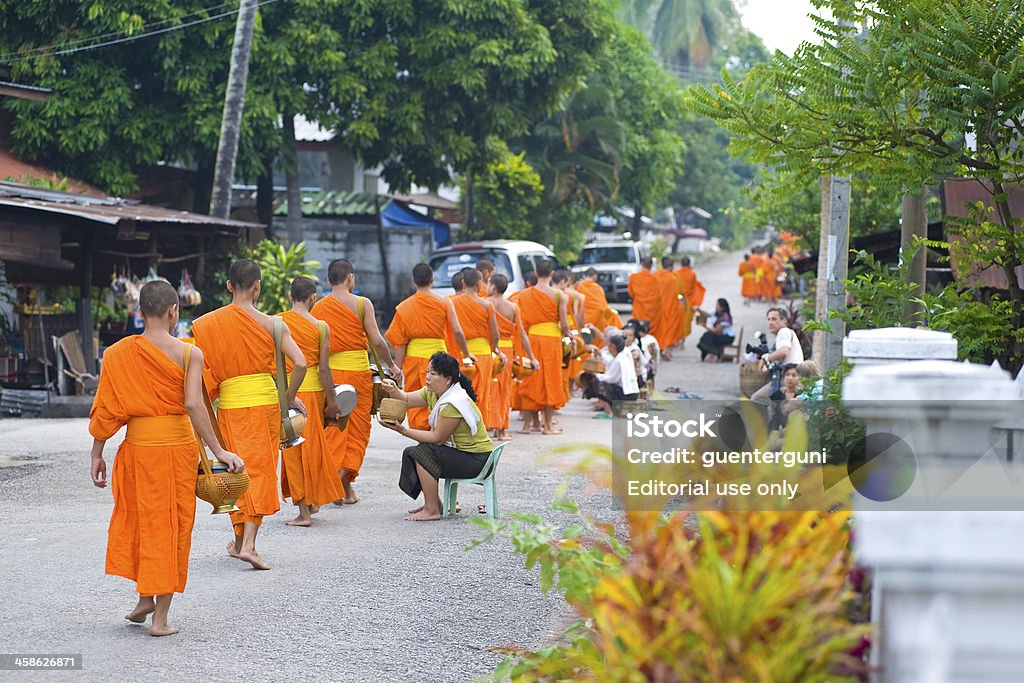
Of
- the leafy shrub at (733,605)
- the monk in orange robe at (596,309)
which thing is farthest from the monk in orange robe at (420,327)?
the leafy shrub at (733,605)

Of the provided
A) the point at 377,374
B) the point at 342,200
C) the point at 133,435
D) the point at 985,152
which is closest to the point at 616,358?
the point at 377,374

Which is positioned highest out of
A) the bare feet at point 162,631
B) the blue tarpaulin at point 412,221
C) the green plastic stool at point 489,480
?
the blue tarpaulin at point 412,221

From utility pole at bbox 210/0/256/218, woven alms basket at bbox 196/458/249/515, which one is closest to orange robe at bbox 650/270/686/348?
utility pole at bbox 210/0/256/218

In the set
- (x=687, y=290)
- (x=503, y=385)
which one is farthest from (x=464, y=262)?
(x=503, y=385)

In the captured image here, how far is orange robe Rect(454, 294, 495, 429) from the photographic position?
12094mm

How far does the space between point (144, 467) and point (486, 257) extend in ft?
46.1

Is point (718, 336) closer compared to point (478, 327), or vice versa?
point (478, 327)

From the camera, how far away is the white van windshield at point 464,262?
20344 mm

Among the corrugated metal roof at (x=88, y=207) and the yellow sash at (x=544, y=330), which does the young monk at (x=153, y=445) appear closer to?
the yellow sash at (x=544, y=330)

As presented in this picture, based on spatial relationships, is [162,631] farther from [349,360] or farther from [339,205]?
[339,205]

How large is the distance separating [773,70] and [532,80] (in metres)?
15.9

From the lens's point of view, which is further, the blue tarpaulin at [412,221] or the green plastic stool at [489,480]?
the blue tarpaulin at [412,221]

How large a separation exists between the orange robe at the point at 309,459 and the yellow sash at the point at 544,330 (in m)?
5.62

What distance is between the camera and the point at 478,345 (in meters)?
12.2
